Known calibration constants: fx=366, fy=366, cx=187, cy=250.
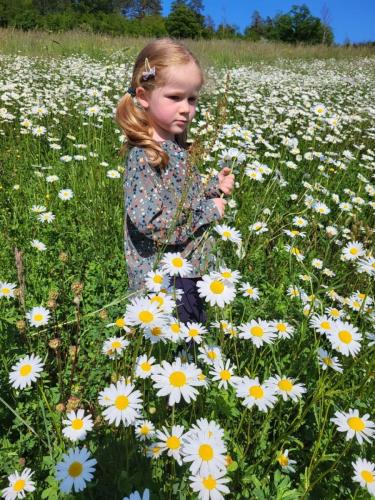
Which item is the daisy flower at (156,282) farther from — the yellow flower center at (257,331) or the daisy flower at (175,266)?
the yellow flower center at (257,331)

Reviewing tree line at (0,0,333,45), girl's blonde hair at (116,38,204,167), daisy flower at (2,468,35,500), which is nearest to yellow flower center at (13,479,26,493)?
daisy flower at (2,468,35,500)

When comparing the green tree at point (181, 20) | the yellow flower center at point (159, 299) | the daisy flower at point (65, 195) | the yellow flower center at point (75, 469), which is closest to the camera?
the yellow flower center at point (75, 469)

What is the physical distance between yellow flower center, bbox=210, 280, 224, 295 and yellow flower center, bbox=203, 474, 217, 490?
548 millimetres

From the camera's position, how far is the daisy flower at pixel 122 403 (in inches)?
38.8

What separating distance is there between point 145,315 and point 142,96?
141 centimetres

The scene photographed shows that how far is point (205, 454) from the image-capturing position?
0.86 meters

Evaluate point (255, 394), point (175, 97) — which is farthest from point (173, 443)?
point (175, 97)

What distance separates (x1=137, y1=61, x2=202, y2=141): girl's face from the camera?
1903 millimetres

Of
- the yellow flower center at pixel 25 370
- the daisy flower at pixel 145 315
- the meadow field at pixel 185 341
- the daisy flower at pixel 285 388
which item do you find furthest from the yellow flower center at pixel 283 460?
the yellow flower center at pixel 25 370

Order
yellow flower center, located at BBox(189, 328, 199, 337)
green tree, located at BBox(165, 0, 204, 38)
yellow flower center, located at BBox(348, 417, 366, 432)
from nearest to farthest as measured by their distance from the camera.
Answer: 1. yellow flower center, located at BBox(348, 417, 366, 432)
2. yellow flower center, located at BBox(189, 328, 199, 337)
3. green tree, located at BBox(165, 0, 204, 38)

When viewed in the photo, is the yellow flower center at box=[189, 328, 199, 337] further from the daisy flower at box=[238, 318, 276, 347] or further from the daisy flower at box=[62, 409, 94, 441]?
the daisy flower at box=[62, 409, 94, 441]

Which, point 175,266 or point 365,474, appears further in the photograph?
point 175,266

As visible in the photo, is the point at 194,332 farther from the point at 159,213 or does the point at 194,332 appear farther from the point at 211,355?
the point at 159,213

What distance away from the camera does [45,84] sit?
18.2ft
